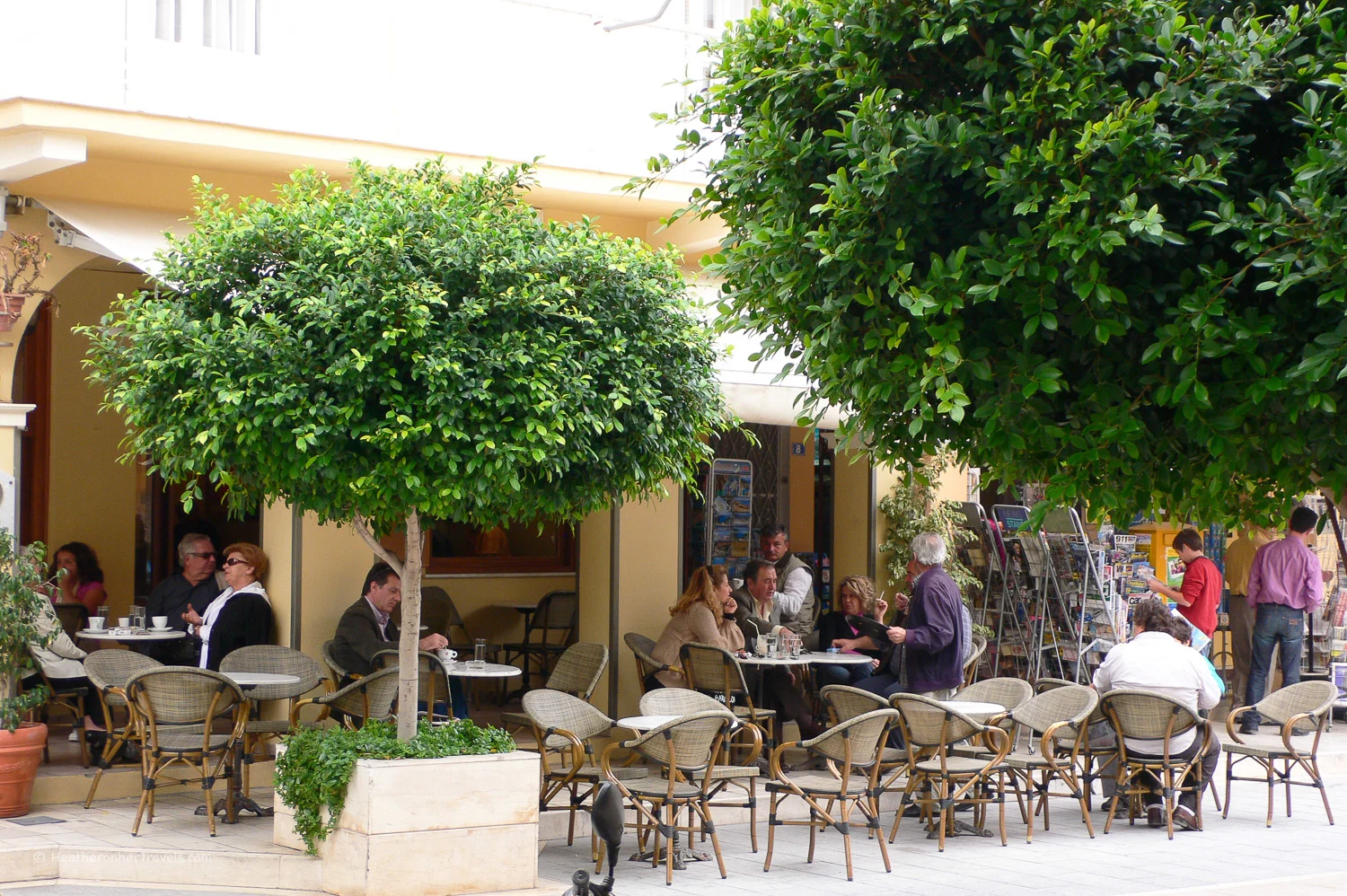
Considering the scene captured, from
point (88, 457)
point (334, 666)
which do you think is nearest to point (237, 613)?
point (334, 666)

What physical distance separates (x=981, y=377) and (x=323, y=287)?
3764 mm

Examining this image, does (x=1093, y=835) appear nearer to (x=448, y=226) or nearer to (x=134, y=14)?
(x=448, y=226)

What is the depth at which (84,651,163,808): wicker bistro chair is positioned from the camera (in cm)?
884

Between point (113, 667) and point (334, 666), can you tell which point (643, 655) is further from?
point (113, 667)

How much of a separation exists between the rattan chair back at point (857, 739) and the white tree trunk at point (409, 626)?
7.23 feet

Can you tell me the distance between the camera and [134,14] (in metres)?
8.74

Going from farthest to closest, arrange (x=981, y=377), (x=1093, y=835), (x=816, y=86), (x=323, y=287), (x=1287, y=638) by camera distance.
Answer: (x=1287, y=638) < (x=1093, y=835) < (x=323, y=287) < (x=816, y=86) < (x=981, y=377)

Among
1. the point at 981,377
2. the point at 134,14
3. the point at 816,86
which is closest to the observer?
the point at 981,377

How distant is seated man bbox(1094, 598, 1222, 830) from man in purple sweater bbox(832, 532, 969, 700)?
3.14 feet

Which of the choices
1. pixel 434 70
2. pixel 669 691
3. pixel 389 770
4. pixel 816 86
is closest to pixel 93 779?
pixel 389 770

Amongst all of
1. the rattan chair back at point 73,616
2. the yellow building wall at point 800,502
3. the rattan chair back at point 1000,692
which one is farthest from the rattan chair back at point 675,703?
the yellow building wall at point 800,502

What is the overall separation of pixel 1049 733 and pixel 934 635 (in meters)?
0.99

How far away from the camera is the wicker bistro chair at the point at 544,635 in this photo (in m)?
13.2

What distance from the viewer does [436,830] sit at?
7.23 metres
